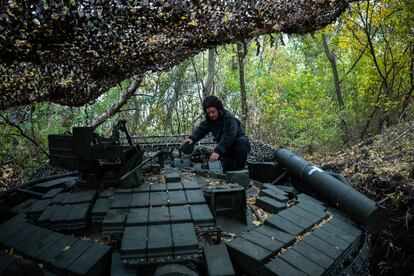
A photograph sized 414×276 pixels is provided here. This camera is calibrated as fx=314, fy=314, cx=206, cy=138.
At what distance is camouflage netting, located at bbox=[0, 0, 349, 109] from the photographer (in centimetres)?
287

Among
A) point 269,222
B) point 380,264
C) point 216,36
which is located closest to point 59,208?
point 269,222

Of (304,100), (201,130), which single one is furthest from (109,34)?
(304,100)

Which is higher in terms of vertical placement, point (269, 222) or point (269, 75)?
point (269, 75)

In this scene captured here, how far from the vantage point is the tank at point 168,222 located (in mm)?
2445

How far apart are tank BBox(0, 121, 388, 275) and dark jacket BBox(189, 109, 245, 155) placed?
0.65m

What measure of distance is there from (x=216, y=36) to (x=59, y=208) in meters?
3.32

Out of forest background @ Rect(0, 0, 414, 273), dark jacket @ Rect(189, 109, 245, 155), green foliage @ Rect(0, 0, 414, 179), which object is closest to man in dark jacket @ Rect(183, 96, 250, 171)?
dark jacket @ Rect(189, 109, 245, 155)

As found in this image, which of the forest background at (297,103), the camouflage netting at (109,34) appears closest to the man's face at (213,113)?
the camouflage netting at (109,34)

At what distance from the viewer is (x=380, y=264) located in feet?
14.5

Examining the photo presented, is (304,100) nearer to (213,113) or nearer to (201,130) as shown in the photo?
(201,130)

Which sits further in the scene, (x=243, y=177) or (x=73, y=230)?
(x=243, y=177)

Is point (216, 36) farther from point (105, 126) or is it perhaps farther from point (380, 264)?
point (105, 126)

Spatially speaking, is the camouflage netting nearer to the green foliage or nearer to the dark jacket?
the green foliage

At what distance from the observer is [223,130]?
5.40m
